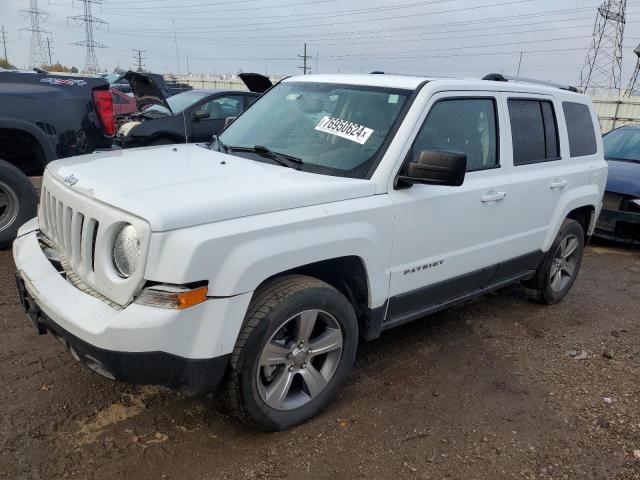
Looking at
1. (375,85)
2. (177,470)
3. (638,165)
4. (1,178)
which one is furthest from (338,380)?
(638,165)

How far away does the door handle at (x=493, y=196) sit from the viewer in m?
3.65

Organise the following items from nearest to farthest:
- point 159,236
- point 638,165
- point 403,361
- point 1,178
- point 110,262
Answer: point 159,236 < point 110,262 < point 403,361 < point 1,178 < point 638,165

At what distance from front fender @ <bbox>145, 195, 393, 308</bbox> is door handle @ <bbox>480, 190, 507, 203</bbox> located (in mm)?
938

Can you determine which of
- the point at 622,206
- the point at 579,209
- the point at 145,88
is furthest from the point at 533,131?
the point at 622,206

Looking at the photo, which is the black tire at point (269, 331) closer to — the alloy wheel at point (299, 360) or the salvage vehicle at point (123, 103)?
the alloy wheel at point (299, 360)

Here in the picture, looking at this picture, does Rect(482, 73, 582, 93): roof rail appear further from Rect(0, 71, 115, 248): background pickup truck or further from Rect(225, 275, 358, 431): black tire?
Rect(0, 71, 115, 248): background pickup truck

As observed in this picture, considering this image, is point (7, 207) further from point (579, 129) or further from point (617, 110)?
point (617, 110)

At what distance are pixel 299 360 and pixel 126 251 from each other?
1.06m

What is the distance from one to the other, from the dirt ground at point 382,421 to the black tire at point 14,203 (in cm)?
133

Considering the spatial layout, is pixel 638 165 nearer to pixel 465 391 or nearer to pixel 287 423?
pixel 465 391

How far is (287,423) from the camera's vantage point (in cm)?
290

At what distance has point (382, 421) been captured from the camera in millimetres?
3092

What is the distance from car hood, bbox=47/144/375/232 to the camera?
2.38 metres

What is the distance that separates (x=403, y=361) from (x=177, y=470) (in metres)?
1.76
